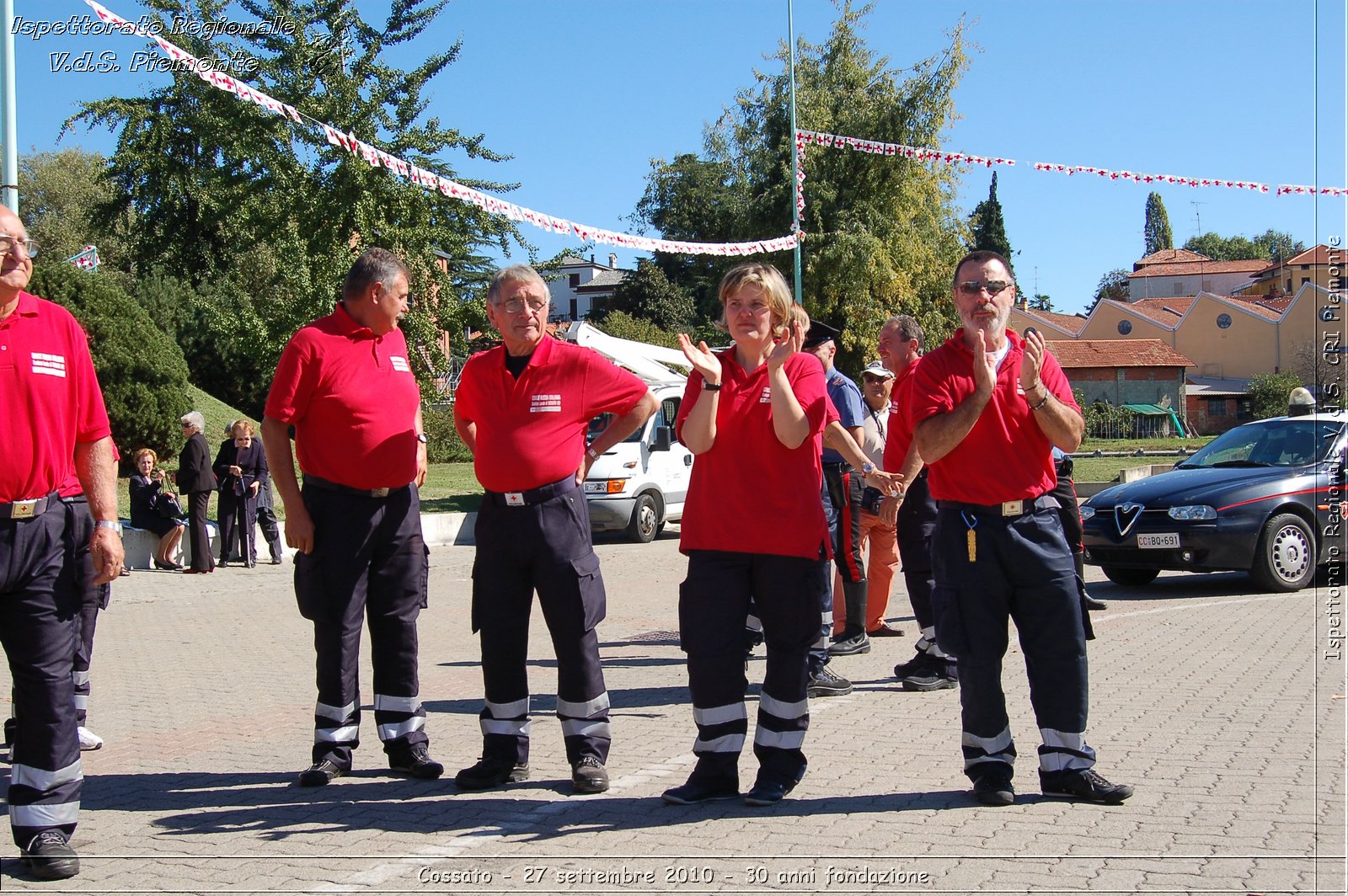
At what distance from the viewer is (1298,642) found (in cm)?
864

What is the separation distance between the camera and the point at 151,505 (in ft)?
49.8

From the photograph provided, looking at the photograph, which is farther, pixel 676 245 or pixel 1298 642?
pixel 676 245

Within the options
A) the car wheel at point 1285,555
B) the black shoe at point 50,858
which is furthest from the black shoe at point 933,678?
the car wheel at point 1285,555

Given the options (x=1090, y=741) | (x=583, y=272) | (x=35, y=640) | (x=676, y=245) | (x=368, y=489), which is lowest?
(x=1090, y=741)

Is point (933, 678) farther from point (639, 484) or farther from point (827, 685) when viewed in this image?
point (639, 484)

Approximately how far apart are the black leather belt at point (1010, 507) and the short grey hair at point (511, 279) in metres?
2.01

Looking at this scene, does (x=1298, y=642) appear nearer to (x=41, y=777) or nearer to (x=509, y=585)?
(x=509, y=585)

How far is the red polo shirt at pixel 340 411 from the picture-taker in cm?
545

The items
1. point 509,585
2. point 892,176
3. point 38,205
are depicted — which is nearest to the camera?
point 509,585

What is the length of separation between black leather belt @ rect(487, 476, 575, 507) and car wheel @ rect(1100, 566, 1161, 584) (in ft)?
27.7

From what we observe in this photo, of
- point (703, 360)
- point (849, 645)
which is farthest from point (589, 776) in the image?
point (849, 645)

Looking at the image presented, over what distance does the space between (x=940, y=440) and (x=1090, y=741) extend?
6.74ft

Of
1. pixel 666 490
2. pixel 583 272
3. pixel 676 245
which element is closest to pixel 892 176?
pixel 676 245

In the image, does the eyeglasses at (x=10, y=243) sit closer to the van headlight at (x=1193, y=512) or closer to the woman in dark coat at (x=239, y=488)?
the van headlight at (x=1193, y=512)
